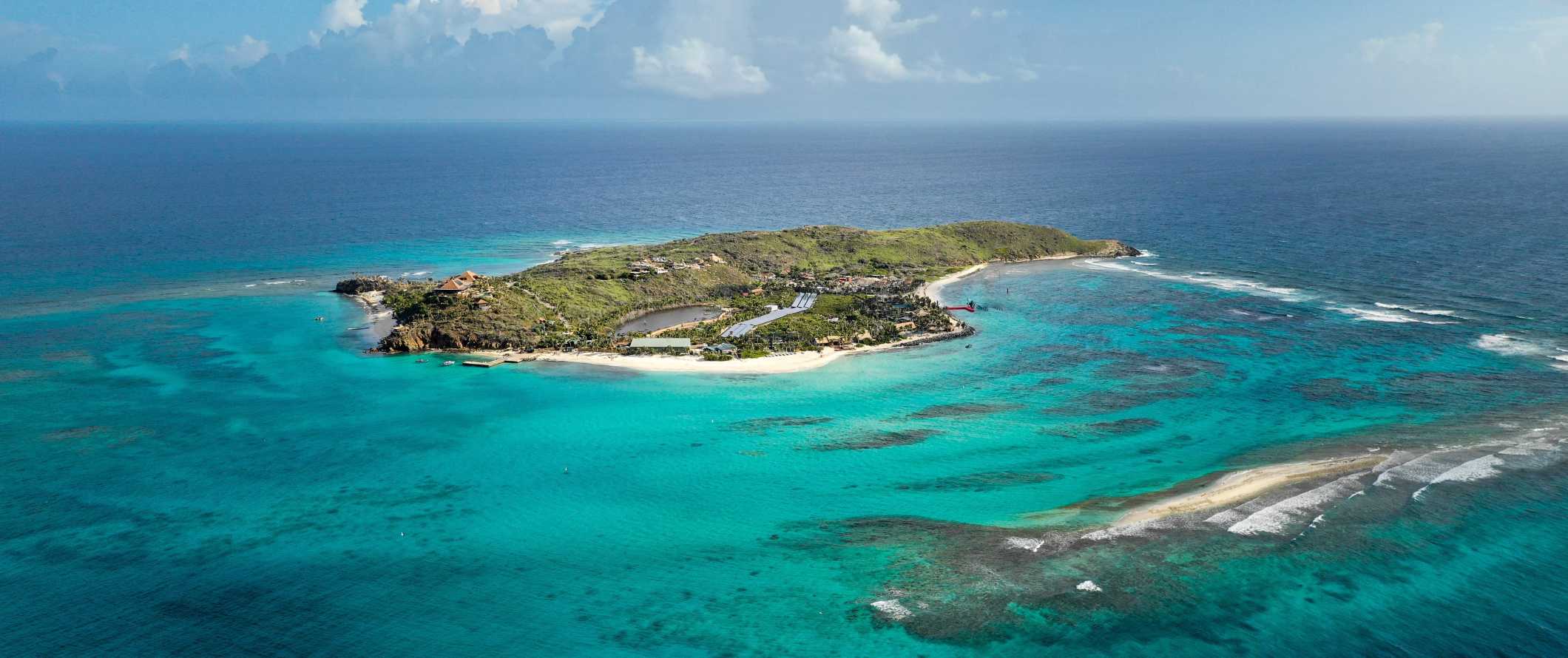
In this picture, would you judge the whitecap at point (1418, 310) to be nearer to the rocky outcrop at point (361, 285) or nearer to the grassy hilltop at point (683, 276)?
the grassy hilltop at point (683, 276)

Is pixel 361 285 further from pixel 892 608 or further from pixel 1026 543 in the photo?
pixel 1026 543

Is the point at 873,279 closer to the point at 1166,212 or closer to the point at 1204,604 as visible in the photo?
the point at 1204,604

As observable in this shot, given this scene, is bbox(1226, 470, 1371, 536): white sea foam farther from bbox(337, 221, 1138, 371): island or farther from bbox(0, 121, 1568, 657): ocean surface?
bbox(337, 221, 1138, 371): island

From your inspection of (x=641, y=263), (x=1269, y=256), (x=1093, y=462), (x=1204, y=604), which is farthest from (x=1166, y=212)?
(x=1204, y=604)

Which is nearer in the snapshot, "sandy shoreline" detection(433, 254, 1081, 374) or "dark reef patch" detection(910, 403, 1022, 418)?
"dark reef patch" detection(910, 403, 1022, 418)

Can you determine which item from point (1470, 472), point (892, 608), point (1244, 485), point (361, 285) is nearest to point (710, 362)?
point (892, 608)

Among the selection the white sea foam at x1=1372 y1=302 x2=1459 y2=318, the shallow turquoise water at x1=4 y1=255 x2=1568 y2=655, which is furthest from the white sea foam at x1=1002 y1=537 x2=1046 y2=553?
the white sea foam at x1=1372 y1=302 x2=1459 y2=318
